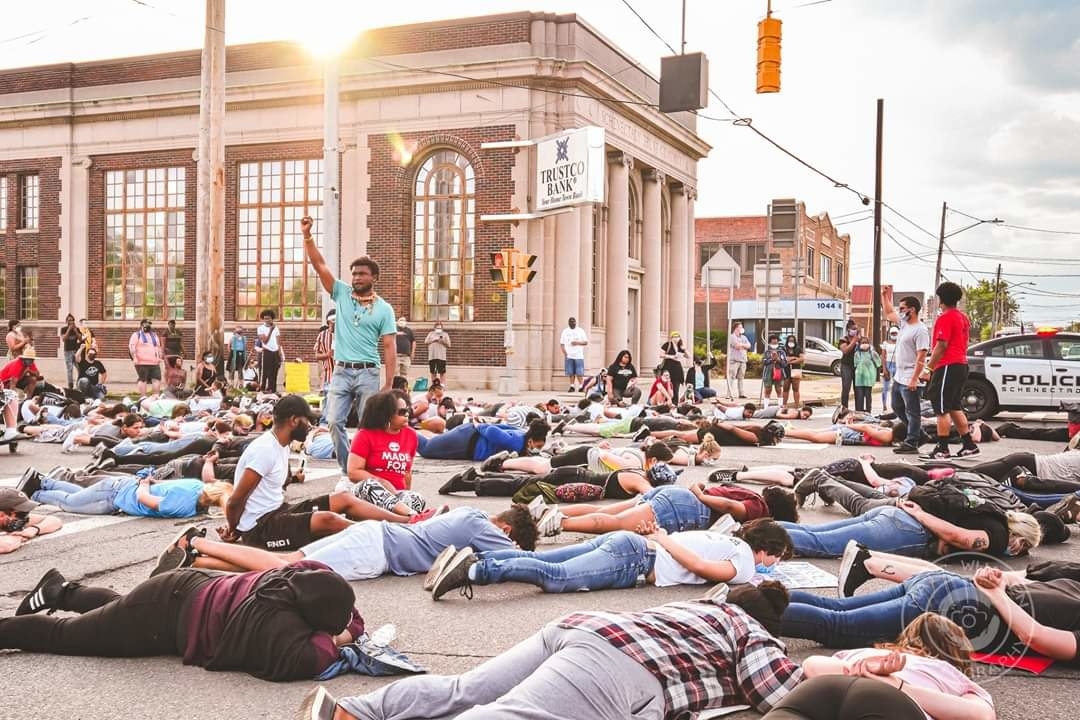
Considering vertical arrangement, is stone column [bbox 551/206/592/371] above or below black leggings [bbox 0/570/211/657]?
above

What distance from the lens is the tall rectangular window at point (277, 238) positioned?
102 feet

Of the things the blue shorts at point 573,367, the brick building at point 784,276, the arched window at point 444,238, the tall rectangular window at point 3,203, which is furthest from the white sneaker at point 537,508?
the brick building at point 784,276

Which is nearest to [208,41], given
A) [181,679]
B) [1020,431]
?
[1020,431]

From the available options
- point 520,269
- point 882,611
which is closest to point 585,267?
point 520,269

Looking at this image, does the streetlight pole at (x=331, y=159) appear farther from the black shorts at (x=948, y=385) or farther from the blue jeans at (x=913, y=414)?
the black shorts at (x=948, y=385)

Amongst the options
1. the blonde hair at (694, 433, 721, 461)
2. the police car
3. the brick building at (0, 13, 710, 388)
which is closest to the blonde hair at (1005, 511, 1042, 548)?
the blonde hair at (694, 433, 721, 461)

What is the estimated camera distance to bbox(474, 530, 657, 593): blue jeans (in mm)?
5621

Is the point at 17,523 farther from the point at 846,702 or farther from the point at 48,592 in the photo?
the point at 846,702

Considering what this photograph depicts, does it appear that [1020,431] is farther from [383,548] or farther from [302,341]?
[302,341]

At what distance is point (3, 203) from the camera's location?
3556 centimetres

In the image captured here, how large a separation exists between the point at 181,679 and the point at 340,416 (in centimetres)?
525

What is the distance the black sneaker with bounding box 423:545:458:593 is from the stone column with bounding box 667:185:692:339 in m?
31.7

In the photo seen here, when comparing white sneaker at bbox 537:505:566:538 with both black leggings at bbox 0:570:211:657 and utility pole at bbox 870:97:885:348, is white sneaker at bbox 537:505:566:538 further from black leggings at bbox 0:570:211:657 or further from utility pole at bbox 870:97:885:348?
utility pole at bbox 870:97:885:348

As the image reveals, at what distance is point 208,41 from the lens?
66.2ft
